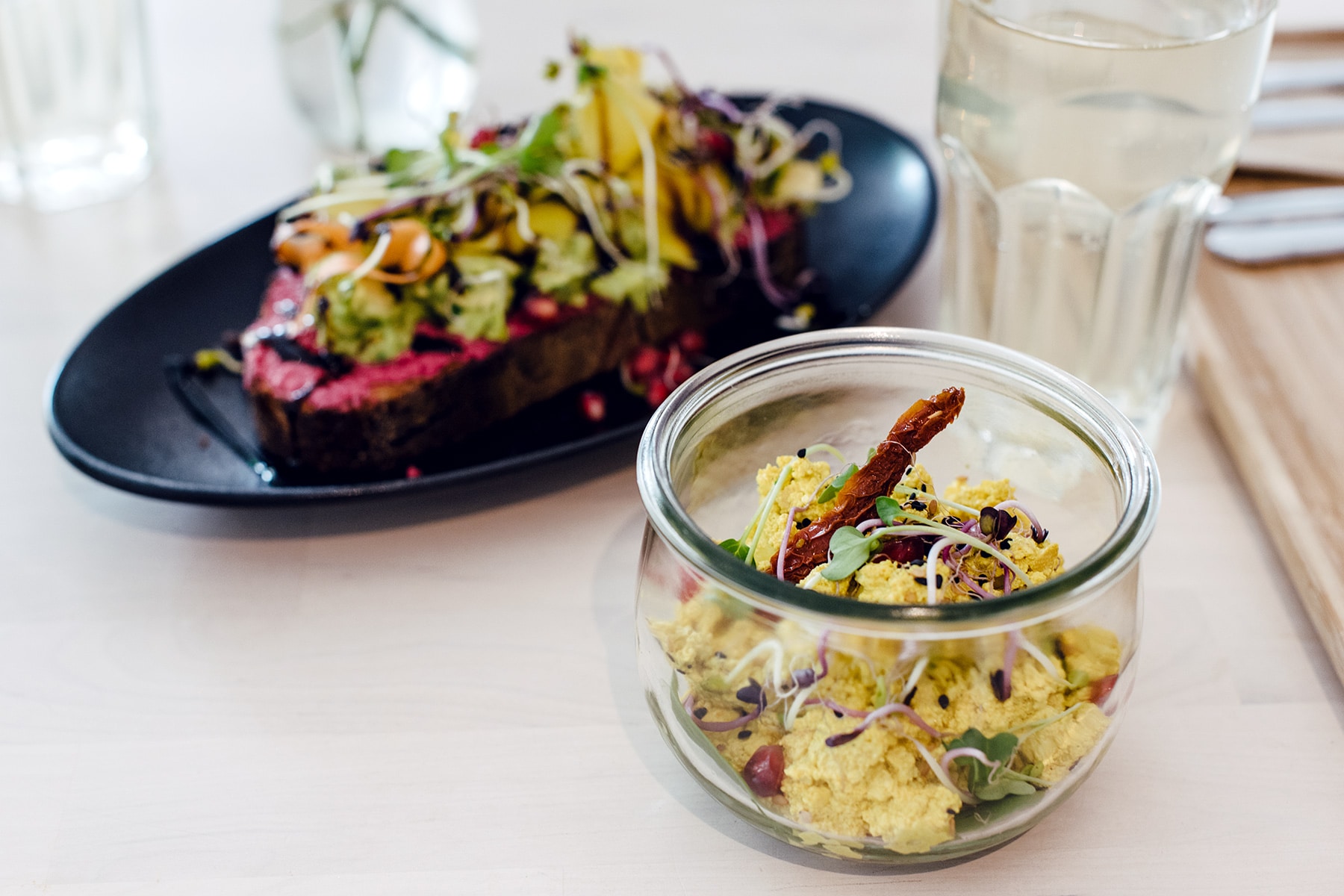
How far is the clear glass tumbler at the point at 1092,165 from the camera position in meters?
0.86

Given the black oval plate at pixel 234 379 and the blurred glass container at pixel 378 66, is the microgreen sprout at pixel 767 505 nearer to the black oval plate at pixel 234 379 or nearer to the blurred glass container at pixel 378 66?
the black oval plate at pixel 234 379

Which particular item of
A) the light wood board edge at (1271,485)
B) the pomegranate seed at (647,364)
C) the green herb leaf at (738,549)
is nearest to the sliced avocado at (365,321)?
the pomegranate seed at (647,364)

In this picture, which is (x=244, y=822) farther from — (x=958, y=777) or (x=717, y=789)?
(x=958, y=777)

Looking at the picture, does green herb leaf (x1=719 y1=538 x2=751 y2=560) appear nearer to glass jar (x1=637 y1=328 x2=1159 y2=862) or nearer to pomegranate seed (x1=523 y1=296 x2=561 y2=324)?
glass jar (x1=637 y1=328 x2=1159 y2=862)

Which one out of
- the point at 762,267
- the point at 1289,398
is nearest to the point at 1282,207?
the point at 1289,398

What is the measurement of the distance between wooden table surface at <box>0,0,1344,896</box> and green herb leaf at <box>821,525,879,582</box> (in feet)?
0.62

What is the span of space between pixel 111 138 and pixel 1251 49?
1.25 m

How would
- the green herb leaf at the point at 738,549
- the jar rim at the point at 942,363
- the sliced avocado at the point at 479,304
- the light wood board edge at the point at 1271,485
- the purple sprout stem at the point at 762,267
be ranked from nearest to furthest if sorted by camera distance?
1. the jar rim at the point at 942,363
2. the green herb leaf at the point at 738,549
3. the light wood board edge at the point at 1271,485
4. the sliced avocado at the point at 479,304
5. the purple sprout stem at the point at 762,267

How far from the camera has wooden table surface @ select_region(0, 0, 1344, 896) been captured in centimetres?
72

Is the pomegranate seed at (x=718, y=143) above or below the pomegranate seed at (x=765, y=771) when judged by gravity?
above

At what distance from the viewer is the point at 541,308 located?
1.10 metres

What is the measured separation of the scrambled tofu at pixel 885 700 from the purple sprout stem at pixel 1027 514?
1.9 inches

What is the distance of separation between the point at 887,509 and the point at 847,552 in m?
0.04

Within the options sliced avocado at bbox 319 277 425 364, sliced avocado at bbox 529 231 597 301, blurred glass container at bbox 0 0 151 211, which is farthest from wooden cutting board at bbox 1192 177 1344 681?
blurred glass container at bbox 0 0 151 211
